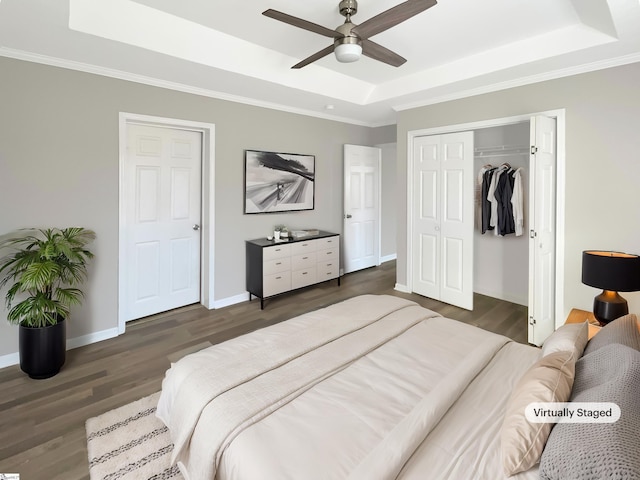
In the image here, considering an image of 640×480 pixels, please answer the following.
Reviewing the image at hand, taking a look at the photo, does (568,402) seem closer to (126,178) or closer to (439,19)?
(439,19)

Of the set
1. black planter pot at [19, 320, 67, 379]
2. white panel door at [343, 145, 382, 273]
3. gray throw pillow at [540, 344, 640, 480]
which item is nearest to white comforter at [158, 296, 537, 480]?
gray throw pillow at [540, 344, 640, 480]

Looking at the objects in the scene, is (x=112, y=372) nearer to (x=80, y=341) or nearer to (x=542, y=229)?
(x=80, y=341)

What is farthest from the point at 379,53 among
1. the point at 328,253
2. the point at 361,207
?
the point at 361,207

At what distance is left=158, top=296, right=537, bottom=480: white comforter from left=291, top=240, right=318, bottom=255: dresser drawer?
2.35 metres

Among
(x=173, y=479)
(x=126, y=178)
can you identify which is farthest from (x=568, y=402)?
(x=126, y=178)

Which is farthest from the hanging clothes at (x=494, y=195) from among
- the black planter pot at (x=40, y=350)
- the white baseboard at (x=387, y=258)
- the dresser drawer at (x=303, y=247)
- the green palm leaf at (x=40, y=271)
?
the black planter pot at (x=40, y=350)

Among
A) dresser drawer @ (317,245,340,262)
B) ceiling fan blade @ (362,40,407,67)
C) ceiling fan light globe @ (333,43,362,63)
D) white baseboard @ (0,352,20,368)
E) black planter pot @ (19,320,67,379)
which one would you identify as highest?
ceiling fan blade @ (362,40,407,67)

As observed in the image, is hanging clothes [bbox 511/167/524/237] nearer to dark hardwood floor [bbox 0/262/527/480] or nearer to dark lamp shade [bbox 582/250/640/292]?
dark hardwood floor [bbox 0/262/527/480]

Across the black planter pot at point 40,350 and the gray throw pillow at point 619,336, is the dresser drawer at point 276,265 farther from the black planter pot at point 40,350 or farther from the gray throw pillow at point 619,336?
the gray throw pillow at point 619,336

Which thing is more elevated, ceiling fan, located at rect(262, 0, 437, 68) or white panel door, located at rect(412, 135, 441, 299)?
ceiling fan, located at rect(262, 0, 437, 68)

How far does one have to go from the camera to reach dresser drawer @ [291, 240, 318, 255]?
4371mm

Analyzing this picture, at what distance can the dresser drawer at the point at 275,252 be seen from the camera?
4039 millimetres

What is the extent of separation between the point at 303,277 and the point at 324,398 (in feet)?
10.4

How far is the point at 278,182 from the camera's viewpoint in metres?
4.51
